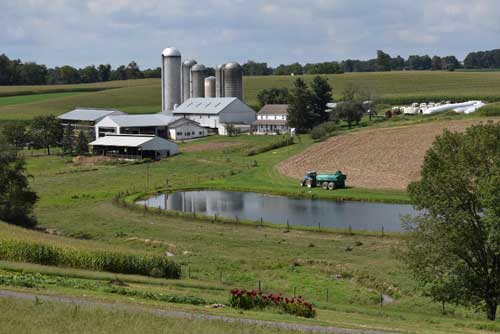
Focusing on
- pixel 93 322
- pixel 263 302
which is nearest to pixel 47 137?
pixel 263 302

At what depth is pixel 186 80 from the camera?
113m

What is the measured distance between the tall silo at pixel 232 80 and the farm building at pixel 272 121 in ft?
41.5

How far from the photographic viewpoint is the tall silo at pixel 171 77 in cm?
10619

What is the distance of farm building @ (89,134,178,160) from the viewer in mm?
72938

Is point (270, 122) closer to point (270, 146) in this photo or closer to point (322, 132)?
point (270, 146)

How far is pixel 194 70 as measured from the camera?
366 ft

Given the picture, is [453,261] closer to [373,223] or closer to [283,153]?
[373,223]

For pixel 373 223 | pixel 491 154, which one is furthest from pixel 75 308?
pixel 373 223

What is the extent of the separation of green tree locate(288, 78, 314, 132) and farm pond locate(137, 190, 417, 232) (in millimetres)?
31168

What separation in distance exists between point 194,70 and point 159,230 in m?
75.7

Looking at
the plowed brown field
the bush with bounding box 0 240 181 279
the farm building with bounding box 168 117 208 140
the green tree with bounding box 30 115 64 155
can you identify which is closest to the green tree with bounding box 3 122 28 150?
the green tree with bounding box 30 115 64 155

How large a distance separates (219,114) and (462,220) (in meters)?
72.5

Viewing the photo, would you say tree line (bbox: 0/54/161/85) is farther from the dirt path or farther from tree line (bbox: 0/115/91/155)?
the dirt path

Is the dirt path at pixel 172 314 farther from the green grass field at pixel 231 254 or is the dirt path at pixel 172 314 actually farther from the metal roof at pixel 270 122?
the metal roof at pixel 270 122
